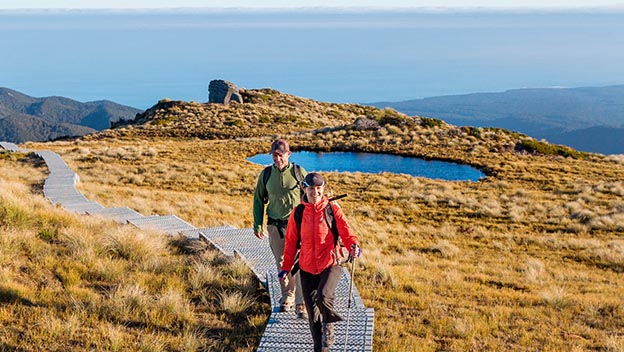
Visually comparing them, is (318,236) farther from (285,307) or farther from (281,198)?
(285,307)

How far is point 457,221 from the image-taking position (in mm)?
19156

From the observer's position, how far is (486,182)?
2725cm

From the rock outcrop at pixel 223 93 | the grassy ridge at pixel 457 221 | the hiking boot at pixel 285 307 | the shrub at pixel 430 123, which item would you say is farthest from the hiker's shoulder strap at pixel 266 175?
the rock outcrop at pixel 223 93

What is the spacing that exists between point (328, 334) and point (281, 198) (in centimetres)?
171

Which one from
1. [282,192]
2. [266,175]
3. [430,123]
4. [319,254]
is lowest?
[430,123]

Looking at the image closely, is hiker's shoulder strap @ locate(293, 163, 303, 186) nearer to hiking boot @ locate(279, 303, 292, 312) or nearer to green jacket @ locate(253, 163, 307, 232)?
green jacket @ locate(253, 163, 307, 232)

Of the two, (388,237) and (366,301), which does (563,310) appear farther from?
(388,237)

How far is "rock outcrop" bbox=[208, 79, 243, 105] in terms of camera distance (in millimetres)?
70375

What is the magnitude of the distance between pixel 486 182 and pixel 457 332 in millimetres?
21795

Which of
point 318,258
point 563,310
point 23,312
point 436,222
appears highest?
point 318,258

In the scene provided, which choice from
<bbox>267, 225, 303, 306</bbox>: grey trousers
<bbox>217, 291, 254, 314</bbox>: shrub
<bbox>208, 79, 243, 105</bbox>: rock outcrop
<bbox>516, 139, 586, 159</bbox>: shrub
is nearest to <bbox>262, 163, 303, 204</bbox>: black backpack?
<bbox>267, 225, 303, 306</bbox>: grey trousers

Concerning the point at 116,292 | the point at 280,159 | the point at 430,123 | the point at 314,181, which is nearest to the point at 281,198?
the point at 280,159

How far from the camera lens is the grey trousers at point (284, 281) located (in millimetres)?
6594

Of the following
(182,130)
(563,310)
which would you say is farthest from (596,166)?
(182,130)
